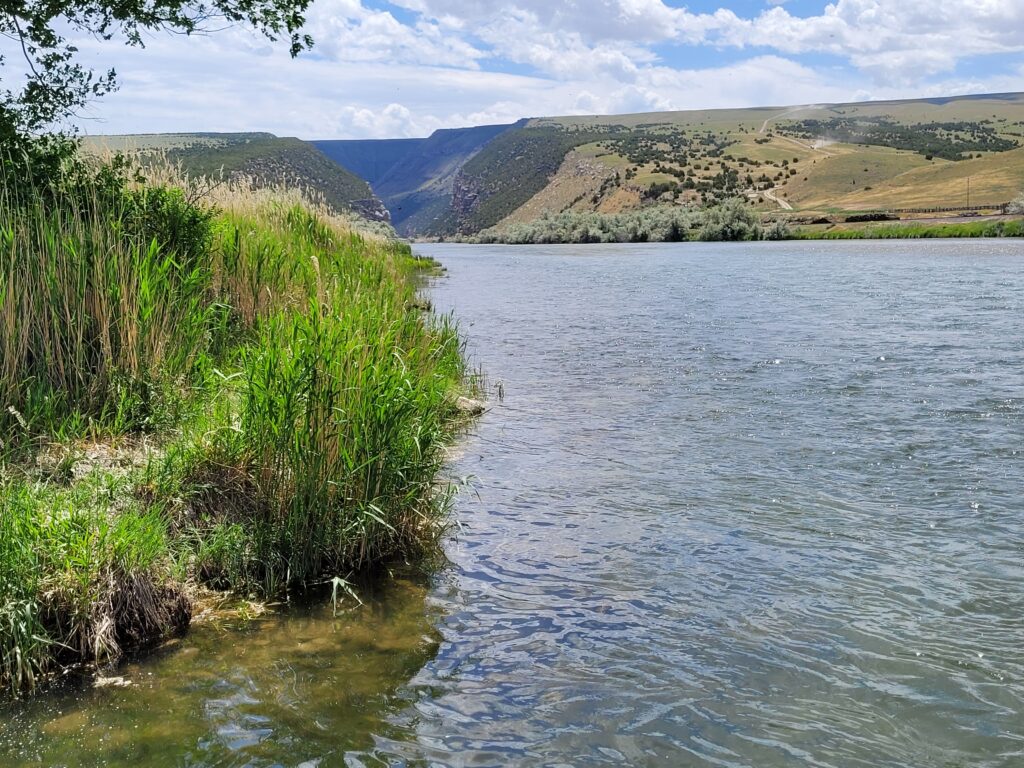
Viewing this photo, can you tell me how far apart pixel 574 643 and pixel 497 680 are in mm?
643

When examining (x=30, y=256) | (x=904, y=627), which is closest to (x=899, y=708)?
(x=904, y=627)

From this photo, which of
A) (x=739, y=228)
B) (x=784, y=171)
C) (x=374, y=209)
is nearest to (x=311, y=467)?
(x=739, y=228)

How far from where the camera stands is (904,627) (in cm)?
564

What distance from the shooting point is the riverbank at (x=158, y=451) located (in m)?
5.04

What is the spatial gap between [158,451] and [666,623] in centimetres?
401

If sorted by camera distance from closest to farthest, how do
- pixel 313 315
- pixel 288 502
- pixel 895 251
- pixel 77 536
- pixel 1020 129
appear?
pixel 77 536 < pixel 288 502 < pixel 313 315 < pixel 895 251 < pixel 1020 129

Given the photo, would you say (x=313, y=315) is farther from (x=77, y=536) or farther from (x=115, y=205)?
(x=115, y=205)

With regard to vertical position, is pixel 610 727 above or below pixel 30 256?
below

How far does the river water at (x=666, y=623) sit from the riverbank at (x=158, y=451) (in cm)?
41

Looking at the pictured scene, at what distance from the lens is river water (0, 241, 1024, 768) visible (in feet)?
14.6

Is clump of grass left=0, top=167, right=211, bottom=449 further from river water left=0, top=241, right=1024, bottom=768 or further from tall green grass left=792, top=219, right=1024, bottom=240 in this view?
tall green grass left=792, top=219, right=1024, bottom=240

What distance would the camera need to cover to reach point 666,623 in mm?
5797

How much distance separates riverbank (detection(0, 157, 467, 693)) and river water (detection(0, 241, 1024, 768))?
410 mm

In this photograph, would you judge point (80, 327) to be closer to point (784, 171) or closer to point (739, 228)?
point (739, 228)
